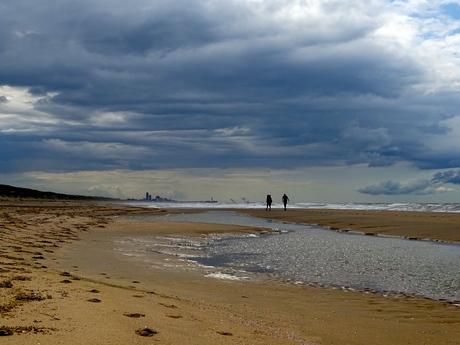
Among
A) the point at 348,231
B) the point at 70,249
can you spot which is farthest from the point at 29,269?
the point at 348,231

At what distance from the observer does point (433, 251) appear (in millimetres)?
18891

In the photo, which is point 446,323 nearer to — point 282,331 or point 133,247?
point 282,331

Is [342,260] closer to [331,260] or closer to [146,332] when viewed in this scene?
[331,260]

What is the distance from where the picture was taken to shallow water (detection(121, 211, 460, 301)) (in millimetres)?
12320

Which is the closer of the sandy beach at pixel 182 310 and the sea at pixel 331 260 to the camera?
the sandy beach at pixel 182 310

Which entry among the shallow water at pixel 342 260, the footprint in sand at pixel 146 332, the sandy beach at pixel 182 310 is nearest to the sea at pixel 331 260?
the shallow water at pixel 342 260

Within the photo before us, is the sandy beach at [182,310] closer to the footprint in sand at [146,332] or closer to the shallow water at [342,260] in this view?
the footprint in sand at [146,332]

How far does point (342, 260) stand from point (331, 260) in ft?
1.18

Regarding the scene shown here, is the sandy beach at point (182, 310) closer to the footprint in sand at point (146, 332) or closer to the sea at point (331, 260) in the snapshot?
the footprint in sand at point (146, 332)

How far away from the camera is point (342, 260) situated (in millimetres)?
16141

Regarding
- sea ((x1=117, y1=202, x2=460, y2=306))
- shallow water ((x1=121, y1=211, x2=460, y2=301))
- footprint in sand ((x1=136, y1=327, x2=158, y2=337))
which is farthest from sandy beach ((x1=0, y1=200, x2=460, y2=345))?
shallow water ((x1=121, y1=211, x2=460, y2=301))

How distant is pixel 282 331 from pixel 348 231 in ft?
75.8

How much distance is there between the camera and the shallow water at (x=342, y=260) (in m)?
12.3

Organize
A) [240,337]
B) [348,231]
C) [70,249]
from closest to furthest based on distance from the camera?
[240,337], [70,249], [348,231]
